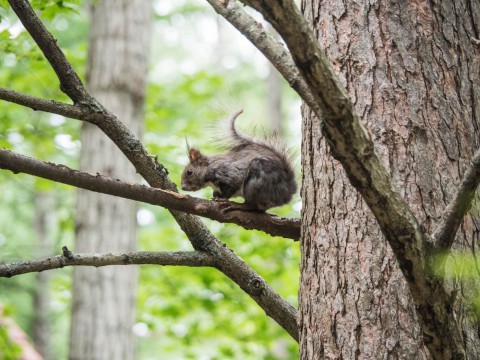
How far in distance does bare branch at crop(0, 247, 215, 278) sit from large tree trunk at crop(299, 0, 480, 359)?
1.28ft

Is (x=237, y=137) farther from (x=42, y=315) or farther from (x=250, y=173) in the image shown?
(x=42, y=315)

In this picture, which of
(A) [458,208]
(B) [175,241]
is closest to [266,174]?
(A) [458,208]

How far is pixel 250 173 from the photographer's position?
11.3ft

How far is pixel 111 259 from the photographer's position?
7.09 feet

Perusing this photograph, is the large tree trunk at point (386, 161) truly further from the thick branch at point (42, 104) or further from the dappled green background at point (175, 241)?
the dappled green background at point (175, 241)

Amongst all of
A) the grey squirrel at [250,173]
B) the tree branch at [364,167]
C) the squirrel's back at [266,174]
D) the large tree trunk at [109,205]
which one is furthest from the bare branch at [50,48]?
the large tree trunk at [109,205]

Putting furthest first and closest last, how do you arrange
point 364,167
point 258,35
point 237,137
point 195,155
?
point 195,155 < point 237,137 < point 258,35 < point 364,167

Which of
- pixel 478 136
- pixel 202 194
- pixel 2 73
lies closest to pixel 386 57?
pixel 478 136

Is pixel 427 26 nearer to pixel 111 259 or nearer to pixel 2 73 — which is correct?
pixel 111 259

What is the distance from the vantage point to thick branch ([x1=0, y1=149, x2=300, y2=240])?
1.88 m

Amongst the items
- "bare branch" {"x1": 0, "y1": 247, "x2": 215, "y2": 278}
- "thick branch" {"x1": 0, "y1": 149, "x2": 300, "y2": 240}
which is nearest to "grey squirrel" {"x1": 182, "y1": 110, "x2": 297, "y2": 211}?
"thick branch" {"x1": 0, "y1": 149, "x2": 300, "y2": 240}

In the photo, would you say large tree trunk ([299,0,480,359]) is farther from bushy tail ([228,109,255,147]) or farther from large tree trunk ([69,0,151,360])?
large tree trunk ([69,0,151,360])

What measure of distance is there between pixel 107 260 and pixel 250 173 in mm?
1405

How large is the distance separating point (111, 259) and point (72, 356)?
325 centimetres
